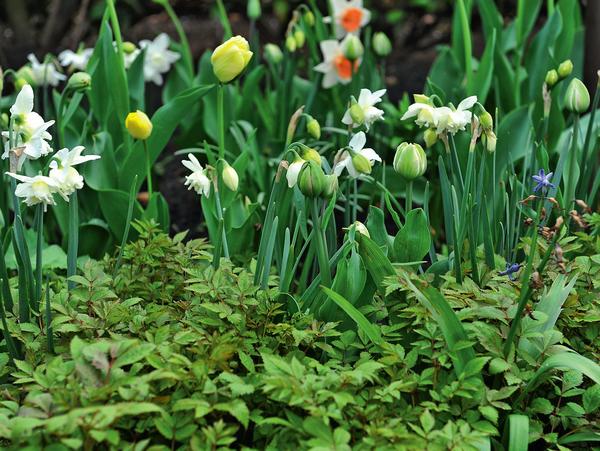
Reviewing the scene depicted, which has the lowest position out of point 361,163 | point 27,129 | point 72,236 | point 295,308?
point 295,308

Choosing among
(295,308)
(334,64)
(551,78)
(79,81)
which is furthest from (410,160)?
(334,64)

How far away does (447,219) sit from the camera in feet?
5.42

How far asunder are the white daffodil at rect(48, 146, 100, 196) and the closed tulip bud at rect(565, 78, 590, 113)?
36.6 inches

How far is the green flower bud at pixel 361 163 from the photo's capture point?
1480 millimetres

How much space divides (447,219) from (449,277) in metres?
0.22

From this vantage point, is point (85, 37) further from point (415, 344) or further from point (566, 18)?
point (415, 344)

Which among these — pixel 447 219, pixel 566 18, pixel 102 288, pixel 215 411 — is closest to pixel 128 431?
pixel 215 411

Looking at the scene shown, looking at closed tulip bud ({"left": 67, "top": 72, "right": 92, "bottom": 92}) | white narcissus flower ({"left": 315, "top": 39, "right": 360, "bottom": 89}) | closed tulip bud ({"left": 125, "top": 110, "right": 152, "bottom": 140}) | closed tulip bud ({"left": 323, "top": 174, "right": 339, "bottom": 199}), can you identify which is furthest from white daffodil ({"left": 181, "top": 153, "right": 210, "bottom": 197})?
white narcissus flower ({"left": 315, "top": 39, "right": 360, "bottom": 89})

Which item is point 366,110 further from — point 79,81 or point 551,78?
point 79,81

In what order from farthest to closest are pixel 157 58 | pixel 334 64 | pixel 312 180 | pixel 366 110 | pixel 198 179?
pixel 157 58 < pixel 334 64 < pixel 366 110 < pixel 198 179 < pixel 312 180

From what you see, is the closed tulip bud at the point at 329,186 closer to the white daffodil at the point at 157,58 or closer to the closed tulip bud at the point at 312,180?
the closed tulip bud at the point at 312,180

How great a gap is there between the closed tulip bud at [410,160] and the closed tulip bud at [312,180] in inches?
7.7

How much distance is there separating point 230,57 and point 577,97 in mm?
687

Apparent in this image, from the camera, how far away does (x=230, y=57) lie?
1567 mm
